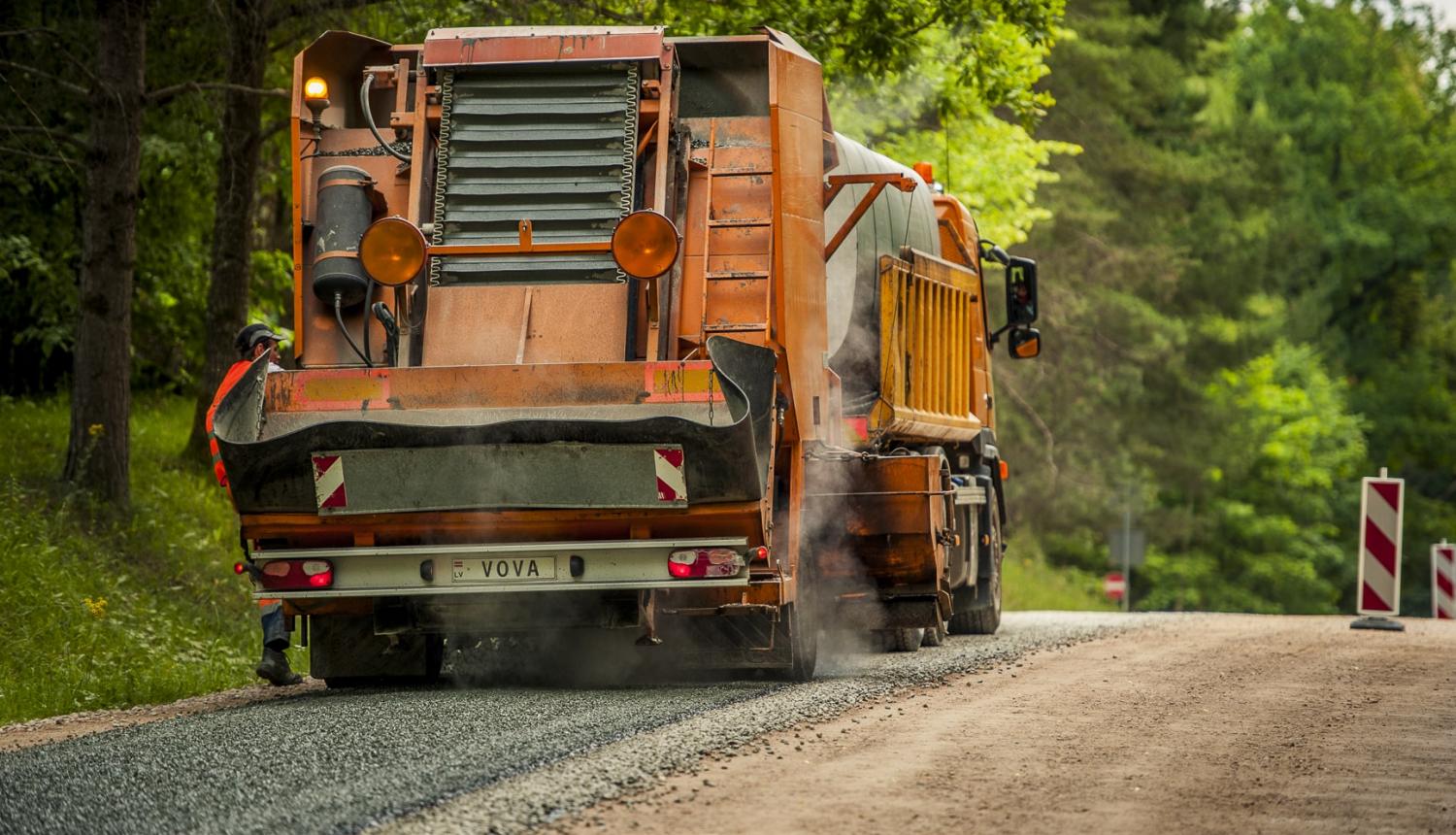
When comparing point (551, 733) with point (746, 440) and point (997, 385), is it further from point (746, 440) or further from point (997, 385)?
point (997, 385)

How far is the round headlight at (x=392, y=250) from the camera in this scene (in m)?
9.70

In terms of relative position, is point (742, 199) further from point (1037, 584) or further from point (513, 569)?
point (1037, 584)

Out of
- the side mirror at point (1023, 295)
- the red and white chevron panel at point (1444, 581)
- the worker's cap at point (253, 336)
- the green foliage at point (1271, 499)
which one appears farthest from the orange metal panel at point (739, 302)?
the green foliage at point (1271, 499)

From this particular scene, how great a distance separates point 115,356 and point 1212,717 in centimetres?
887

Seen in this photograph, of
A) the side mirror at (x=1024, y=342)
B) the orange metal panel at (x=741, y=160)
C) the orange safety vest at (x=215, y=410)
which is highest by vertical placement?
the orange metal panel at (x=741, y=160)

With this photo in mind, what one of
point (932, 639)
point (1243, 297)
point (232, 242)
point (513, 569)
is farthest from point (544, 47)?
point (1243, 297)

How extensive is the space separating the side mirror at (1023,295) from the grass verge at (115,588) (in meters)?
6.17

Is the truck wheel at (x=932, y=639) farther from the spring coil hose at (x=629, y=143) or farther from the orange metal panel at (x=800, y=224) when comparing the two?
the spring coil hose at (x=629, y=143)

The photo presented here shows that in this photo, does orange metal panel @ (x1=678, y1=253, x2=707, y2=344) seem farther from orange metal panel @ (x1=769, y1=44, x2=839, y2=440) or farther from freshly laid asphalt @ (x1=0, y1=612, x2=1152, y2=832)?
freshly laid asphalt @ (x1=0, y1=612, x2=1152, y2=832)

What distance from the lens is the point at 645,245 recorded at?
31.2 feet

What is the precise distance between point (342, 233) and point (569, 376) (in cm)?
167

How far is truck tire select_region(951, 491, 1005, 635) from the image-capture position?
15.5m

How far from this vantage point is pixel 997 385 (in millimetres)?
34000

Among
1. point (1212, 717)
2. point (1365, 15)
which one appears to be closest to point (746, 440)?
point (1212, 717)
